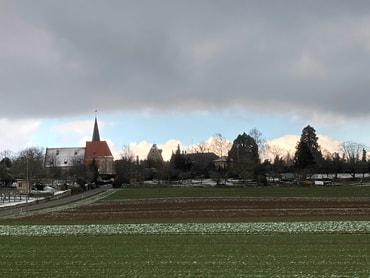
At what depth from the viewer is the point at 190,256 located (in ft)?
50.4

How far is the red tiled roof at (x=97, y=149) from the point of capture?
557 feet

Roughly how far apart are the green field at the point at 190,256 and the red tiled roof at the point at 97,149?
149 m

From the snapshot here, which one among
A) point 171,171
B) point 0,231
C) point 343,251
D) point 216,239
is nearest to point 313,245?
point 343,251

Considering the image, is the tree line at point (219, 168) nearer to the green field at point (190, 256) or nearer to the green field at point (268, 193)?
the green field at point (268, 193)

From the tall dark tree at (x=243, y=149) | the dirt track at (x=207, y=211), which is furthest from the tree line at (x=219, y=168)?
the dirt track at (x=207, y=211)

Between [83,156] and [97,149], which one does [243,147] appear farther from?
[83,156]

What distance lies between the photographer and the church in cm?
16775

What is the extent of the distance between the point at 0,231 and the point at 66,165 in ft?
483

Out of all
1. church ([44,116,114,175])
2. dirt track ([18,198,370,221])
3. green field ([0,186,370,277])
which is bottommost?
dirt track ([18,198,370,221])

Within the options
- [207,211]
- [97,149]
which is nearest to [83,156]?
[97,149]

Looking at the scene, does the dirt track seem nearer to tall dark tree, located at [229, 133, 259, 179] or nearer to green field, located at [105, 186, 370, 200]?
green field, located at [105, 186, 370, 200]

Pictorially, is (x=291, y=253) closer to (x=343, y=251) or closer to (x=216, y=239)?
(x=343, y=251)

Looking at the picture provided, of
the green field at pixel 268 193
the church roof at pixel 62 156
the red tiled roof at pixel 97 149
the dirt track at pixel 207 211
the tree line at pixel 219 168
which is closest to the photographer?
the dirt track at pixel 207 211

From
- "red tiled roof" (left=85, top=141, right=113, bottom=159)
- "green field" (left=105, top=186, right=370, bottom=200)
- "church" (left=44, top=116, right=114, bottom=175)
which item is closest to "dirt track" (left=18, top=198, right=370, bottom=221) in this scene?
"green field" (left=105, top=186, right=370, bottom=200)
